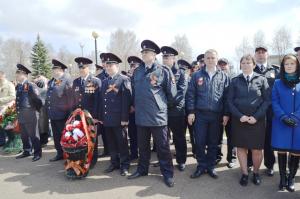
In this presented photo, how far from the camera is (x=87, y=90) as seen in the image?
18.5 feet

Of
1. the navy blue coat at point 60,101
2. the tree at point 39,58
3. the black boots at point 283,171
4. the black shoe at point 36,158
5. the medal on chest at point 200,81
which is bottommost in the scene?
the black shoe at point 36,158

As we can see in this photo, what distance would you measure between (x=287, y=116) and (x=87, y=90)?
3.55 meters

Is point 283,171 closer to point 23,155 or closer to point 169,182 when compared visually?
point 169,182

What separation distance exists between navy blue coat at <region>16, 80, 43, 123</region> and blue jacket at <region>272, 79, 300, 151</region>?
15.9ft

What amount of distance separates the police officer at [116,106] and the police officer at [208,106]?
113 cm

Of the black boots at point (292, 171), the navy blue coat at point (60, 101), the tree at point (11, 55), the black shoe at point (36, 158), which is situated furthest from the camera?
the tree at point (11, 55)

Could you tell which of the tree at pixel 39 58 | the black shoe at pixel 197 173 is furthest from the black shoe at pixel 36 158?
the tree at pixel 39 58

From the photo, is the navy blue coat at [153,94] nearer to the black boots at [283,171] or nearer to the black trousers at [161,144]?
the black trousers at [161,144]

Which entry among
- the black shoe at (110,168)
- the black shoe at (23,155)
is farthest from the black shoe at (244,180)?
the black shoe at (23,155)

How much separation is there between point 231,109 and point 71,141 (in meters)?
2.70

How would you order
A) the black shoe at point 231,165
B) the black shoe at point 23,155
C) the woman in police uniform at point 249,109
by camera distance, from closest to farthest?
1. the woman in police uniform at point 249,109
2. the black shoe at point 231,165
3. the black shoe at point 23,155

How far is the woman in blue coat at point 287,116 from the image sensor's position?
4.04 m

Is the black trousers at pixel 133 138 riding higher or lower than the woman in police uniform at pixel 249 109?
lower

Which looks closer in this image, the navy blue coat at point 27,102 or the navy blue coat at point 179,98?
the navy blue coat at point 179,98
